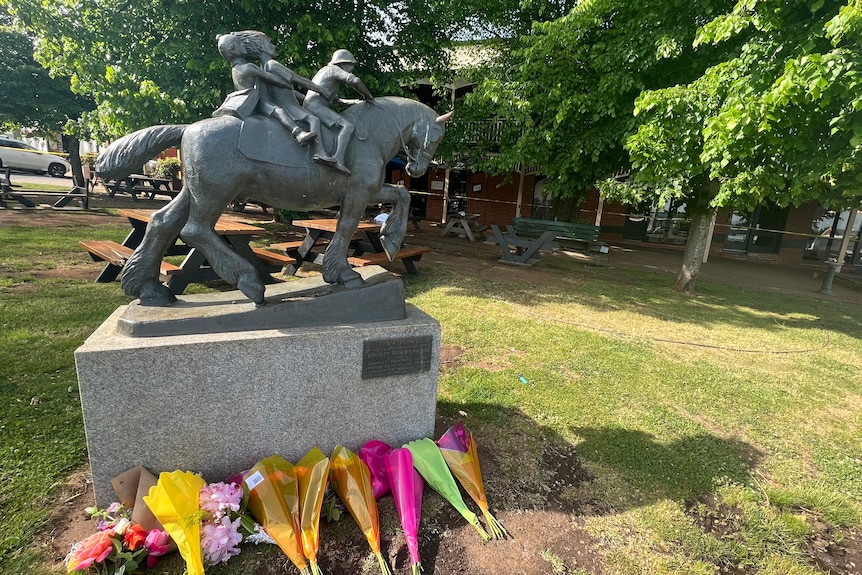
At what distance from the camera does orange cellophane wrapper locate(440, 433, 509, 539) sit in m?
2.32

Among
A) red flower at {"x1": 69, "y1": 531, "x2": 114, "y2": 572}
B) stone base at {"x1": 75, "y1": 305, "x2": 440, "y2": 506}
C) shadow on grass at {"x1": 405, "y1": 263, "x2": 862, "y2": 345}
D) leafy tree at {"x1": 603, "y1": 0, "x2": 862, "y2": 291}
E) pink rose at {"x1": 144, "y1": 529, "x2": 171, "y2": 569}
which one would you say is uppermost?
leafy tree at {"x1": 603, "y1": 0, "x2": 862, "y2": 291}

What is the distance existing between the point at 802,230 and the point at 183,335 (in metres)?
18.9

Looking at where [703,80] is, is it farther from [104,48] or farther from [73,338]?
[104,48]

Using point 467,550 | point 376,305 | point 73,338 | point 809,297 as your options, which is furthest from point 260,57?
point 809,297

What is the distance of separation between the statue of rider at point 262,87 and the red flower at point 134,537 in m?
1.99

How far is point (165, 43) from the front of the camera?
7555mm

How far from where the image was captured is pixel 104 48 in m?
7.96

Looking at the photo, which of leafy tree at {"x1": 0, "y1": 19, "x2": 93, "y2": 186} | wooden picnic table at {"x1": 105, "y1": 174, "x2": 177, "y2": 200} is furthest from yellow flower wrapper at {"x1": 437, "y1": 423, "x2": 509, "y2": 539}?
leafy tree at {"x1": 0, "y1": 19, "x2": 93, "y2": 186}

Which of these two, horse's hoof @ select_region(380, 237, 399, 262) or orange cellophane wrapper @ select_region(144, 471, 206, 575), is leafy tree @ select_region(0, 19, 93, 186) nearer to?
horse's hoof @ select_region(380, 237, 399, 262)

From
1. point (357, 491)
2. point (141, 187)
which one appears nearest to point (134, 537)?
point (357, 491)

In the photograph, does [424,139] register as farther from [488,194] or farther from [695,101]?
[488,194]

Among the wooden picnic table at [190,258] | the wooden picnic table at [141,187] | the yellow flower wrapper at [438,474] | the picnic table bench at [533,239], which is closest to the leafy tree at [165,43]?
the wooden picnic table at [190,258]

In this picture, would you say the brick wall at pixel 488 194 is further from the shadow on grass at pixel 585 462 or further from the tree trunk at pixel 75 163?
the shadow on grass at pixel 585 462

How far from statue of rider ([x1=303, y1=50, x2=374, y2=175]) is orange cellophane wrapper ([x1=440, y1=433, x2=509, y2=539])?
1.81 m
